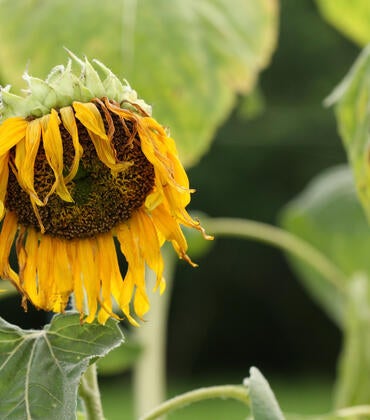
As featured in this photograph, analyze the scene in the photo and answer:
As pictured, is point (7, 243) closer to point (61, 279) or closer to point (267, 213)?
point (61, 279)

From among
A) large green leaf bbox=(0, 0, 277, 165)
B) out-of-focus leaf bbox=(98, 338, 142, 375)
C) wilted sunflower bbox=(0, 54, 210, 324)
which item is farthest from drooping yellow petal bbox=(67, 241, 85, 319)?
out-of-focus leaf bbox=(98, 338, 142, 375)

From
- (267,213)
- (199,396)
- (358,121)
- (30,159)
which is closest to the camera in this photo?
(30,159)

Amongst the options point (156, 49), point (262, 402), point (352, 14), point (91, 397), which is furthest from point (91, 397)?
point (352, 14)

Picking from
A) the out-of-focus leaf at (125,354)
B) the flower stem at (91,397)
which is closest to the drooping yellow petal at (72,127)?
the flower stem at (91,397)

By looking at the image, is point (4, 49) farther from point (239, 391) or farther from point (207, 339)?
point (207, 339)

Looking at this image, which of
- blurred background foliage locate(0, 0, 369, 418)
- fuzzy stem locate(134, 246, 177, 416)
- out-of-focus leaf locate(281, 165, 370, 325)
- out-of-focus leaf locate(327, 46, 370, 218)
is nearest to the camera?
out-of-focus leaf locate(327, 46, 370, 218)

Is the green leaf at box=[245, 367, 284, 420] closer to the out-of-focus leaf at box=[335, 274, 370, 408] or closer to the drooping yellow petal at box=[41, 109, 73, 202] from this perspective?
the drooping yellow petal at box=[41, 109, 73, 202]

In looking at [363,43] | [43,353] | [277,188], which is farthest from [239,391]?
[277,188]
